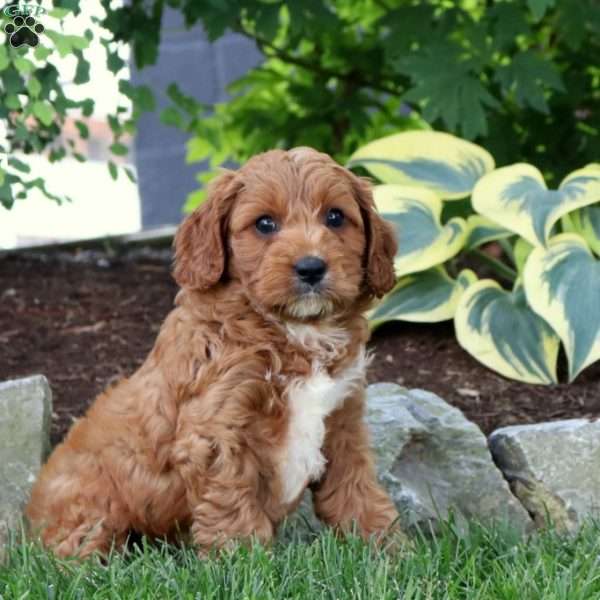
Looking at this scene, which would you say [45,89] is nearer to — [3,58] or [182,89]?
[3,58]

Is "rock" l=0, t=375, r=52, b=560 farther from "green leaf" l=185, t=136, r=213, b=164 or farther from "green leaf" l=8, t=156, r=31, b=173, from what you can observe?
"green leaf" l=185, t=136, r=213, b=164

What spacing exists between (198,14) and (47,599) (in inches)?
139

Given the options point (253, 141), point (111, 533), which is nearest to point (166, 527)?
point (111, 533)

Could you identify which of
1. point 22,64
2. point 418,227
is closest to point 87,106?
point 22,64

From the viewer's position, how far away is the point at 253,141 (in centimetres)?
775

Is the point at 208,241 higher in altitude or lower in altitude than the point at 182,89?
higher

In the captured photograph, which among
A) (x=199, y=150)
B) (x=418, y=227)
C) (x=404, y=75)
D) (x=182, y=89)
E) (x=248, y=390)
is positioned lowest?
(x=182, y=89)

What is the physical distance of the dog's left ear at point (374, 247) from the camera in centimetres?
419

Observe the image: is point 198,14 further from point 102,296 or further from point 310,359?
point 310,359

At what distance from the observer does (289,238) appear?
12.9 ft

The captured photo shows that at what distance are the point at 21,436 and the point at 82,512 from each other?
65cm

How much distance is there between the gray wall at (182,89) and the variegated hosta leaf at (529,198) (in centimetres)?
444

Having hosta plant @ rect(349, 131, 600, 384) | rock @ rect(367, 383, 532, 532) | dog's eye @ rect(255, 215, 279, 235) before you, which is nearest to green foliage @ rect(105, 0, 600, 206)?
hosta plant @ rect(349, 131, 600, 384)

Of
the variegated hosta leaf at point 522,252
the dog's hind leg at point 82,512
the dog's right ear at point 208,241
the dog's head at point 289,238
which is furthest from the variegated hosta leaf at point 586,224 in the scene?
the dog's hind leg at point 82,512
